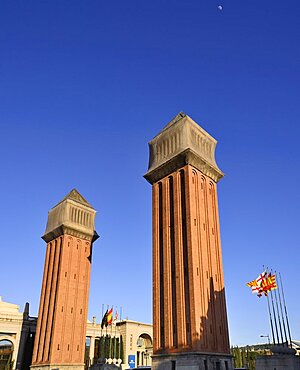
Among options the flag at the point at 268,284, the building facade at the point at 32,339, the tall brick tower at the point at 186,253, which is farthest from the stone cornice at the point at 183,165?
the building facade at the point at 32,339

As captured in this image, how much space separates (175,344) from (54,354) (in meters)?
23.8

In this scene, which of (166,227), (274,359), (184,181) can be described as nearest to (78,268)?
(166,227)

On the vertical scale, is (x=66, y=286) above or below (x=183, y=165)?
below

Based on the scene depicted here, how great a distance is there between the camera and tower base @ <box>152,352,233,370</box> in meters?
37.4

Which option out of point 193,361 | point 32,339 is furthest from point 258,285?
point 32,339

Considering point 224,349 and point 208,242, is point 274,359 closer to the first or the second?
point 224,349

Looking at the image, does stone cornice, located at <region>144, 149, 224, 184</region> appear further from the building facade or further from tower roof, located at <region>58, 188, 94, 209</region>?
the building facade

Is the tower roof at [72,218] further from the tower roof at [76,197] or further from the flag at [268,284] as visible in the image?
the flag at [268,284]

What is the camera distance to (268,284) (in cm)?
4606

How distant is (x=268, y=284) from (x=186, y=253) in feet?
37.2

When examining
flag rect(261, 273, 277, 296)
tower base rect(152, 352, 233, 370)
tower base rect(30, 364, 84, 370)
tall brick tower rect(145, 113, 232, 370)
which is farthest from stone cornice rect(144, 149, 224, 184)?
tower base rect(30, 364, 84, 370)

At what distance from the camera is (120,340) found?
80.4 meters

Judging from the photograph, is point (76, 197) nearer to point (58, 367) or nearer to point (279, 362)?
point (58, 367)

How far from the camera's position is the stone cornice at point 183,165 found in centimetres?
4759
